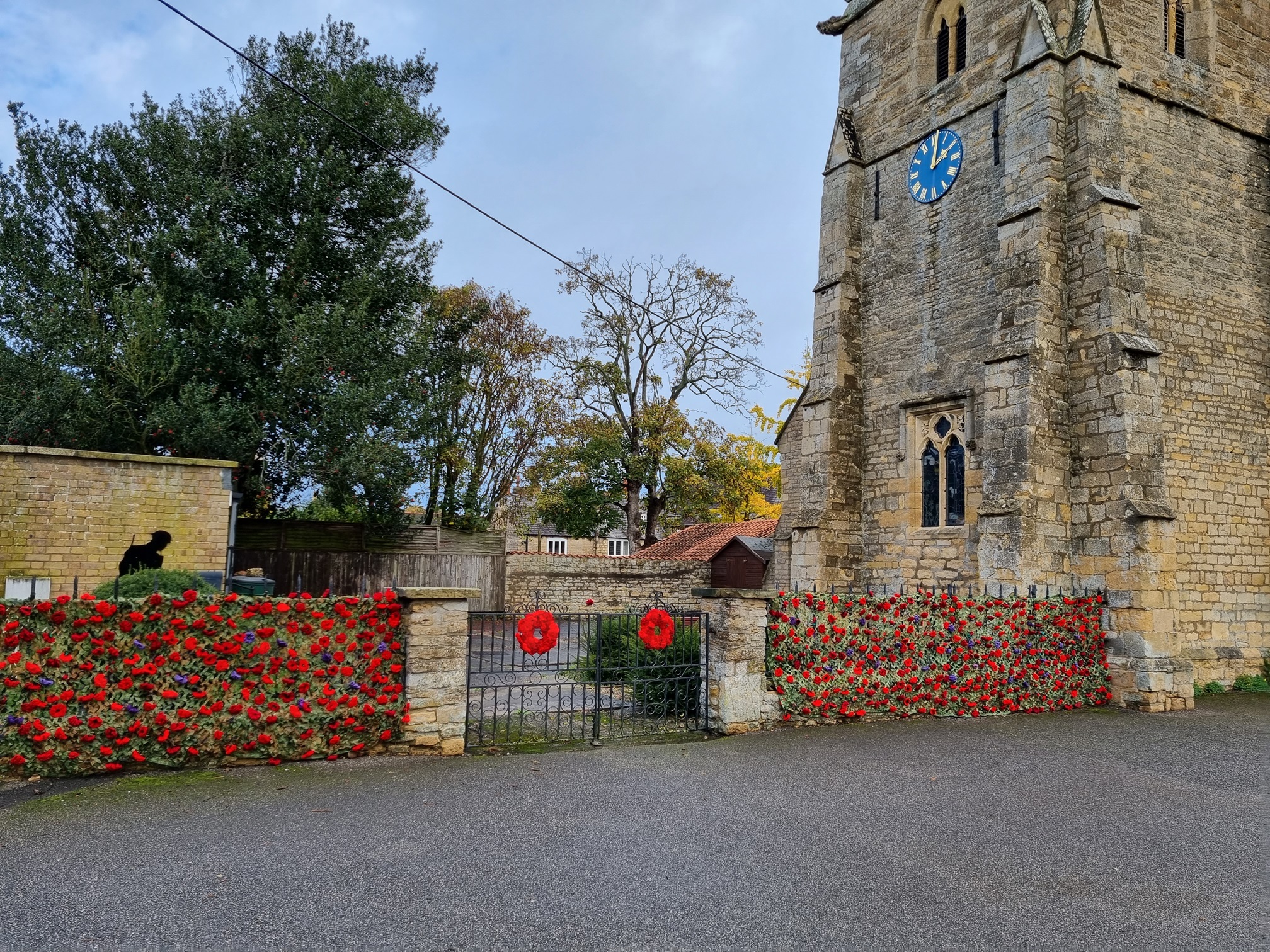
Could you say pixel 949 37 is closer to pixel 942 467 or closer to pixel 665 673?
pixel 942 467

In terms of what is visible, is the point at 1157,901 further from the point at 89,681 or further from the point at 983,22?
the point at 983,22

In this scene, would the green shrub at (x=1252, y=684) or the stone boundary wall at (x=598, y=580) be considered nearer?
the green shrub at (x=1252, y=684)

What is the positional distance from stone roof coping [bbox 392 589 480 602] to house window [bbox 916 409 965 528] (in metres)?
8.90

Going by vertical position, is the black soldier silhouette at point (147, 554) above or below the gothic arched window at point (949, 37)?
below

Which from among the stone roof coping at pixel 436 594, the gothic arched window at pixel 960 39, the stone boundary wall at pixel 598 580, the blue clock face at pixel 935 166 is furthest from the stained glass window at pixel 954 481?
the stone roof coping at pixel 436 594

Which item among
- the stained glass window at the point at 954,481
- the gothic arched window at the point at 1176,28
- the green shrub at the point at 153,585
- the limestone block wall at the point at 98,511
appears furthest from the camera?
the gothic arched window at the point at 1176,28

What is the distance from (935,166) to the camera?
1384 cm

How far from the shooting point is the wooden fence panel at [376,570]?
1798 centimetres

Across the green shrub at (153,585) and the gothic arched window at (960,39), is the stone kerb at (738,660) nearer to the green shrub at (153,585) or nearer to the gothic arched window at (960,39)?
the green shrub at (153,585)

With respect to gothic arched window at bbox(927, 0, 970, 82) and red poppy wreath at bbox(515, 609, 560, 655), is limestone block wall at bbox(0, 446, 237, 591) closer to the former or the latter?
red poppy wreath at bbox(515, 609, 560, 655)

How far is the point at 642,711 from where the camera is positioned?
28.0 ft

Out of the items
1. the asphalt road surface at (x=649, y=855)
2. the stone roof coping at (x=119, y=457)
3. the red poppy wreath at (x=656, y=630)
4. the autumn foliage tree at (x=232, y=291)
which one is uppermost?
the autumn foliage tree at (x=232, y=291)

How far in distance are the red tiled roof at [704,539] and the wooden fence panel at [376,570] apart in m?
6.35

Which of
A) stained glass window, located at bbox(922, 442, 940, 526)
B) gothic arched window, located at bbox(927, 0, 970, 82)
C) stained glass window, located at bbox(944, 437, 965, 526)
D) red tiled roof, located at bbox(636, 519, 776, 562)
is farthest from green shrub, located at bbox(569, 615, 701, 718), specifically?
red tiled roof, located at bbox(636, 519, 776, 562)
